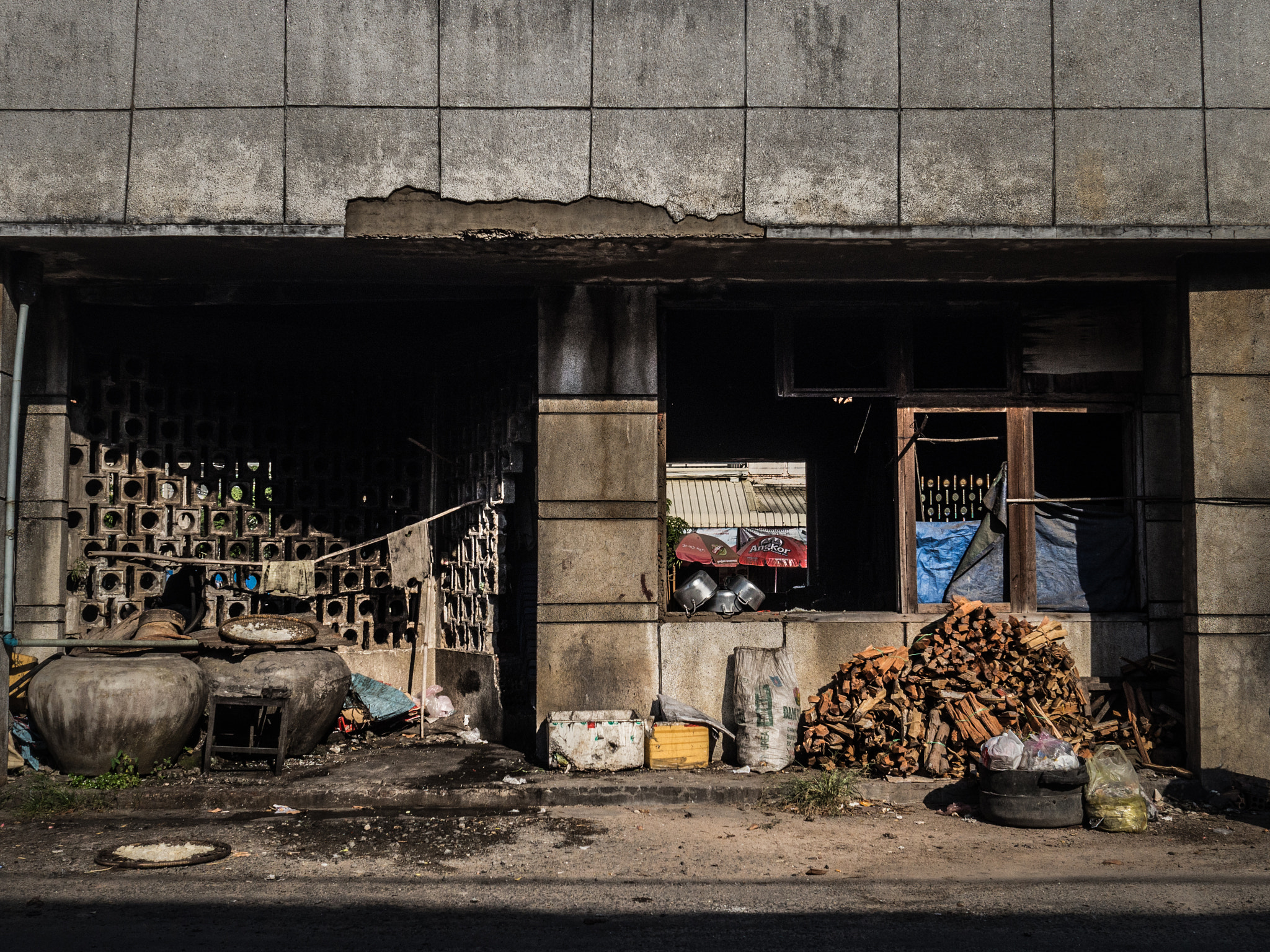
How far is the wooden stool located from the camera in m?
9.31

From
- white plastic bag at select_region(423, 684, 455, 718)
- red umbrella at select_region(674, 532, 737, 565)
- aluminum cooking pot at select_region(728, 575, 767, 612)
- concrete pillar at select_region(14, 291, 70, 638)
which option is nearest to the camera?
concrete pillar at select_region(14, 291, 70, 638)

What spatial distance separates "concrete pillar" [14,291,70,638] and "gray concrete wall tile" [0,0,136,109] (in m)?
2.10

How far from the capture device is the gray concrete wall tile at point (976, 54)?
884cm

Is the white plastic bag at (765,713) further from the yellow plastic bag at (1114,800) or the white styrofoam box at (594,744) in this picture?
the yellow plastic bag at (1114,800)

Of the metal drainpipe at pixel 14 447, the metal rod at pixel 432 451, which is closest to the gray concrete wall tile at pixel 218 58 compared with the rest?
the metal drainpipe at pixel 14 447

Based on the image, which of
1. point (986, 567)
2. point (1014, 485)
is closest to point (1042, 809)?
point (986, 567)

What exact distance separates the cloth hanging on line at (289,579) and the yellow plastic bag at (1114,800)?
24.3 feet

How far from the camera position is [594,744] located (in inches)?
368

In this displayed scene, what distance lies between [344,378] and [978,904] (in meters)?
9.00

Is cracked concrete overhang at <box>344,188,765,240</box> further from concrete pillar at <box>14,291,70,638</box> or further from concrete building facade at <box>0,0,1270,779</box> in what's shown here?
concrete pillar at <box>14,291,70,638</box>

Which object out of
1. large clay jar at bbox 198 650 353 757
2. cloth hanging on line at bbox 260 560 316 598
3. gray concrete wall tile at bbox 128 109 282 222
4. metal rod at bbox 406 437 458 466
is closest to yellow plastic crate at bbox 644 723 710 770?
large clay jar at bbox 198 650 353 757

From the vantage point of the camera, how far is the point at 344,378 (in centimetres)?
1227

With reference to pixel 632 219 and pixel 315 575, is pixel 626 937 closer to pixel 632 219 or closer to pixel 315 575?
pixel 632 219

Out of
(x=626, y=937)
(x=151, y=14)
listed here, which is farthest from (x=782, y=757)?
(x=151, y=14)
